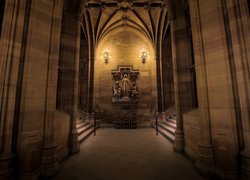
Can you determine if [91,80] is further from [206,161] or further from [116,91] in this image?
[206,161]

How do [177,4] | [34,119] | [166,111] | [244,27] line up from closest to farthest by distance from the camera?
[244,27] → [34,119] → [177,4] → [166,111]

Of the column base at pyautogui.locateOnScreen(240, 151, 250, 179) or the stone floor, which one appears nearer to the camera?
the column base at pyautogui.locateOnScreen(240, 151, 250, 179)

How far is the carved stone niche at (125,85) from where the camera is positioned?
32.0 ft

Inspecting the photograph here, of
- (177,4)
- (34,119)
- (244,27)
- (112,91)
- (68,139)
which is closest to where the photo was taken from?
(244,27)

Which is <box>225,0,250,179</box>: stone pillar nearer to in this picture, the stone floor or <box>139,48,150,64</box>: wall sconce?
the stone floor

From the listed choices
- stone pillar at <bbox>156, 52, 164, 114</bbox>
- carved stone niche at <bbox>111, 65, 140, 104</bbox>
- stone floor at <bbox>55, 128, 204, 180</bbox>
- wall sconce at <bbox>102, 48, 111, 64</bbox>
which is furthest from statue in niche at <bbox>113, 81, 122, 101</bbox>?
stone floor at <bbox>55, 128, 204, 180</bbox>

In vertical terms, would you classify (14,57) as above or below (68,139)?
above

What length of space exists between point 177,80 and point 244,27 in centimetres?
242

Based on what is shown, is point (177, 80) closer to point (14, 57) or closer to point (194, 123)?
point (194, 123)

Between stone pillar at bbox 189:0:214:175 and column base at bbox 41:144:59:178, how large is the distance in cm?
353

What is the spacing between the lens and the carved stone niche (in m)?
9.77

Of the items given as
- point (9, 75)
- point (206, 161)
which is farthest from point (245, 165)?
point (9, 75)

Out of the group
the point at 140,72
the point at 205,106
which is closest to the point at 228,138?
the point at 205,106

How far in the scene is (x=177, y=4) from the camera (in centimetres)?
512
